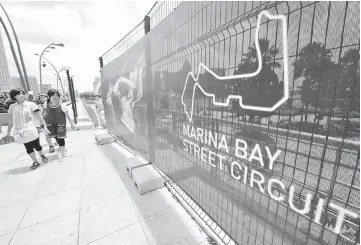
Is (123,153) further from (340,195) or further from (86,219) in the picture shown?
(340,195)

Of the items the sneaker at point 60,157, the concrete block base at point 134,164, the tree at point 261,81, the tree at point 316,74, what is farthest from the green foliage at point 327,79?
the sneaker at point 60,157

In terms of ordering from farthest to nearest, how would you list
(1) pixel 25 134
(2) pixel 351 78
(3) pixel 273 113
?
(1) pixel 25 134
(3) pixel 273 113
(2) pixel 351 78

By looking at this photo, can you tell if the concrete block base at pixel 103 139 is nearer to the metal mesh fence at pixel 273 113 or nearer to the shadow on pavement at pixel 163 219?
the shadow on pavement at pixel 163 219

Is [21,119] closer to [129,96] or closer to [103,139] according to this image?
[129,96]

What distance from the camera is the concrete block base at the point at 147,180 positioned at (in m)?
2.69

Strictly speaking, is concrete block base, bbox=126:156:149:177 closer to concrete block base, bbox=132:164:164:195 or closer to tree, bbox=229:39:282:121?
concrete block base, bbox=132:164:164:195

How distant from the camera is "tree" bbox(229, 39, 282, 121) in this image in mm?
1183

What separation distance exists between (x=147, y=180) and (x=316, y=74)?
2.57 m

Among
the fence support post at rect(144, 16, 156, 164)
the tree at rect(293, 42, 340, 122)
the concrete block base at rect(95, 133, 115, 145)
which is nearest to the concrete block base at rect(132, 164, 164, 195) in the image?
the fence support post at rect(144, 16, 156, 164)

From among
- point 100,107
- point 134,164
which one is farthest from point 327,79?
point 100,107

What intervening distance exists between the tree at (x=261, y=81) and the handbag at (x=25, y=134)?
14.3 ft

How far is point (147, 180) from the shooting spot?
2729 millimetres

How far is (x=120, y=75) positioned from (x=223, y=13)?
3802 millimetres

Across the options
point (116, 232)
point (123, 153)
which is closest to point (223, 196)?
point (116, 232)
